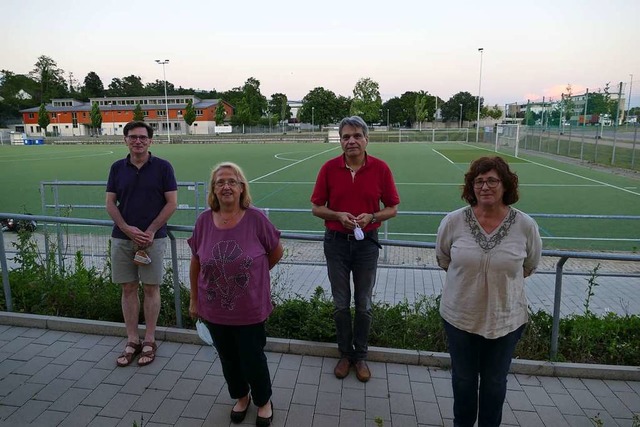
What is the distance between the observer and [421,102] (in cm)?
10256

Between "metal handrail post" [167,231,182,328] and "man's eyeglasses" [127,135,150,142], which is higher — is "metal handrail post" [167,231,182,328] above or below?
below

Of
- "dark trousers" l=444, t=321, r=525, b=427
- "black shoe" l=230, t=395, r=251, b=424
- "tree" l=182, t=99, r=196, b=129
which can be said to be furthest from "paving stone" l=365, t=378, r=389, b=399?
"tree" l=182, t=99, r=196, b=129

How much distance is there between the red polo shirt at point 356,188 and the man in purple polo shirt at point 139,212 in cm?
137

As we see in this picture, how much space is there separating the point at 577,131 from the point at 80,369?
1434 inches

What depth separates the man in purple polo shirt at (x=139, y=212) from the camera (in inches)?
152

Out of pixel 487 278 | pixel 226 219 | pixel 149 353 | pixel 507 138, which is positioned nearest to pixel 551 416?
pixel 487 278

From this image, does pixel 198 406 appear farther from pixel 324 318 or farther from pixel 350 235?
pixel 350 235

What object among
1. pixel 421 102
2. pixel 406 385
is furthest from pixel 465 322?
pixel 421 102

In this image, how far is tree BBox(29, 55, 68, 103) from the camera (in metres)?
117

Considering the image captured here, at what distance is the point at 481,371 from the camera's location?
9.38 ft

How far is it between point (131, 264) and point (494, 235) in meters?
2.98

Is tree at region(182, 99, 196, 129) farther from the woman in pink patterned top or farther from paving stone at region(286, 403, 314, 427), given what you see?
paving stone at region(286, 403, 314, 427)

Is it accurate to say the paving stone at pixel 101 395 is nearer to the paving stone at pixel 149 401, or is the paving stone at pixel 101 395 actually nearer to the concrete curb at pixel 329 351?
the paving stone at pixel 149 401

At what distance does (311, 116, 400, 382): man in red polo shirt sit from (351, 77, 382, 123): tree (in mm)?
89292
